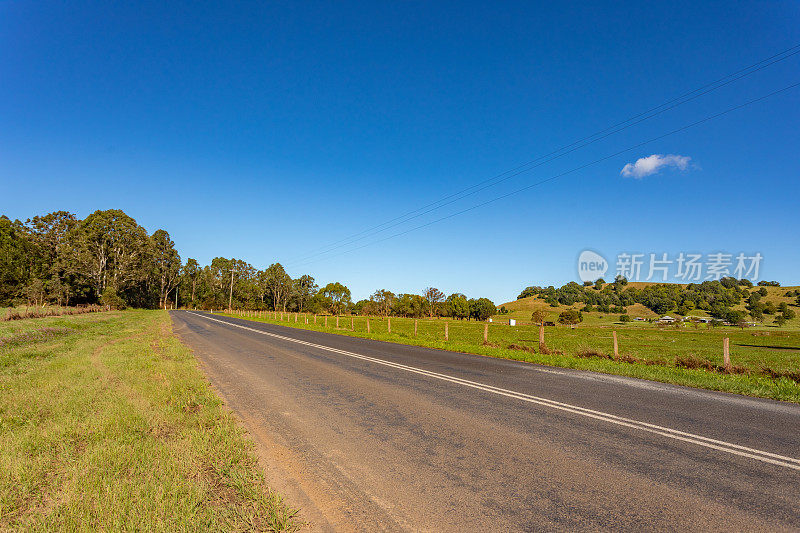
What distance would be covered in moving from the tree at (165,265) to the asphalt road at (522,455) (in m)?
109

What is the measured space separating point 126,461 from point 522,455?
180 inches

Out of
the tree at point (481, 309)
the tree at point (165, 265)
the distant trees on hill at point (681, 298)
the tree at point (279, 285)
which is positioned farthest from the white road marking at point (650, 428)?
the distant trees on hill at point (681, 298)

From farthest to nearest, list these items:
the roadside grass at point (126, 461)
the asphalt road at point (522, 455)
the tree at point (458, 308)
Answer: the tree at point (458, 308)
the asphalt road at point (522, 455)
the roadside grass at point (126, 461)

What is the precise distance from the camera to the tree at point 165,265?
99500 mm

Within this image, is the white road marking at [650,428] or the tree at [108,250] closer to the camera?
the white road marking at [650,428]

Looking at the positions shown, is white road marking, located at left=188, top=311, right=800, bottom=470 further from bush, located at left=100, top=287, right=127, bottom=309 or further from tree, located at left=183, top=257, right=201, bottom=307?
tree, located at left=183, top=257, right=201, bottom=307

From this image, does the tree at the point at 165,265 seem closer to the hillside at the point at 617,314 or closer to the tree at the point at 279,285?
the tree at the point at 279,285

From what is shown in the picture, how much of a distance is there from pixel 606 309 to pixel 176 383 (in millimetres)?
196226

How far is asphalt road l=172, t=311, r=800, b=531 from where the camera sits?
10.3 feet

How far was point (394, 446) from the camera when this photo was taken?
471cm

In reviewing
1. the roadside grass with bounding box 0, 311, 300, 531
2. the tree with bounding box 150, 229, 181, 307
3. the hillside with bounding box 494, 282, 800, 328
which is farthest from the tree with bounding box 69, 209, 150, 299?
the hillside with bounding box 494, 282, 800, 328

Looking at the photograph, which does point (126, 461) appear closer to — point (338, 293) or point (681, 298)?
point (338, 293)

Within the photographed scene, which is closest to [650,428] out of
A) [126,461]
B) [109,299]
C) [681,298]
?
[126,461]

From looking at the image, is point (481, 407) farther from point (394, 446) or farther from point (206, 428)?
point (206, 428)
